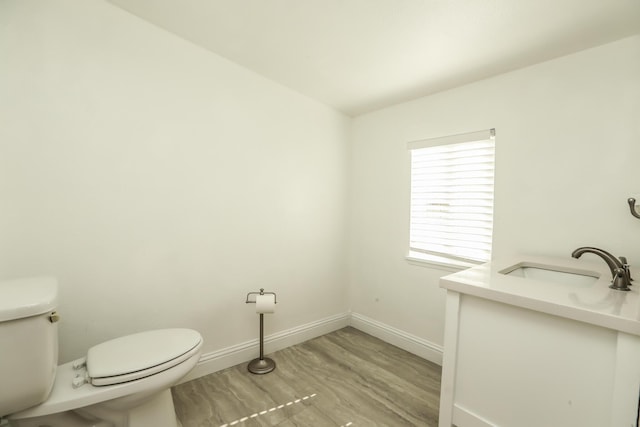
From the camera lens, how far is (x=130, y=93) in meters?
1.59

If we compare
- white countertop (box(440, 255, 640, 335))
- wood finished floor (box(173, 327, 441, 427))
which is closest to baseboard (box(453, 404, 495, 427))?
wood finished floor (box(173, 327, 441, 427))

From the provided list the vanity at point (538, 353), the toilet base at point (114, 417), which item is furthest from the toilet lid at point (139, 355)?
the vanity at point (538, 353)

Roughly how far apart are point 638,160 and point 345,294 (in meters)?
2.26

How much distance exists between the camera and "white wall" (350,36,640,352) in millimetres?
1474

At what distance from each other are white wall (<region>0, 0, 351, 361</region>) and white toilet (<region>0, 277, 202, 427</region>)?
300 millimetres

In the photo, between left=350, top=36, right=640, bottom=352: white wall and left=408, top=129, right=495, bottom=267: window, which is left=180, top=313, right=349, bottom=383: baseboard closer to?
left=350, top=36, right=640, bottom=352: white wall

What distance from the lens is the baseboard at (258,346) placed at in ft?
6.26

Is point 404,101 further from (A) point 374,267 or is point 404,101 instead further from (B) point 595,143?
(A) point 374,267

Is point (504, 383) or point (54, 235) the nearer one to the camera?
point (504, 383)

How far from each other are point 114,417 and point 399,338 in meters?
1.99

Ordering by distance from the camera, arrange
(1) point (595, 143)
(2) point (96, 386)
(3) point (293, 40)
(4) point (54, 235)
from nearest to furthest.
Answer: (2) point (96, 386) < (4) point (54, 235) < (1) point (595, 143) < (3) point (293, 40)

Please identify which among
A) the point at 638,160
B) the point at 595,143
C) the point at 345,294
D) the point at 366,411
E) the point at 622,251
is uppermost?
the point at 595,143

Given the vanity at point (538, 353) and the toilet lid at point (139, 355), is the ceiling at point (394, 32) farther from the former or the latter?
the toilet lid at point (139, 355)

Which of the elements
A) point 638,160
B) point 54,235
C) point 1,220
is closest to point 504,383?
→ point 638,160
